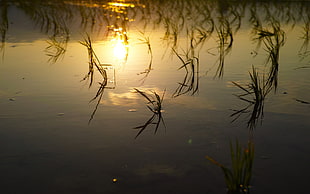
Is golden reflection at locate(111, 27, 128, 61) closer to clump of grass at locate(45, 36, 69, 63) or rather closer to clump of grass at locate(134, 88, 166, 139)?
clump of grass at locate(45, 36, 69, 63)

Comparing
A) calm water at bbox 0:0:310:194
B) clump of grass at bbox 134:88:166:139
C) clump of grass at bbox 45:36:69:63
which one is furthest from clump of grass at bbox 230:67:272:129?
clump of grass at bbox 45:36:69:63

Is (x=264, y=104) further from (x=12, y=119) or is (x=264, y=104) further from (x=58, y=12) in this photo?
(x=58, y=12)

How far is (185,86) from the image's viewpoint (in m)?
3.67

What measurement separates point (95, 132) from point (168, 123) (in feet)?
1.65

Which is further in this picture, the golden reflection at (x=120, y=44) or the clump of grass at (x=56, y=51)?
the golden reflection at (x=120, y=44)

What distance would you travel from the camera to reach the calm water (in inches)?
79.5

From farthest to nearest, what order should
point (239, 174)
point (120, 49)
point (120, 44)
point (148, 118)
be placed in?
point (120, 44)
point (120, 49)
point (148, 118)
point (239, 174)

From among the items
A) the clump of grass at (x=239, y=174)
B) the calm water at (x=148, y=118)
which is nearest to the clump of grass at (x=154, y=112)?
the calm water at (x=148, y=118)

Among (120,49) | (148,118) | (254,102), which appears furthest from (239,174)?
(120,49)

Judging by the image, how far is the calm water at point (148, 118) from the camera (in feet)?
6.63

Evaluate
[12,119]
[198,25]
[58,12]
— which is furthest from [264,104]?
[58,12]

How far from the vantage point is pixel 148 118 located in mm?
2842

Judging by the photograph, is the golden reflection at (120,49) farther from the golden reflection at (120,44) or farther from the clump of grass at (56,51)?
the clump of grass at (56,51)

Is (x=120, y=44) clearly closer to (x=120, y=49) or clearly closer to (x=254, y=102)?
(x=120, y=49)
